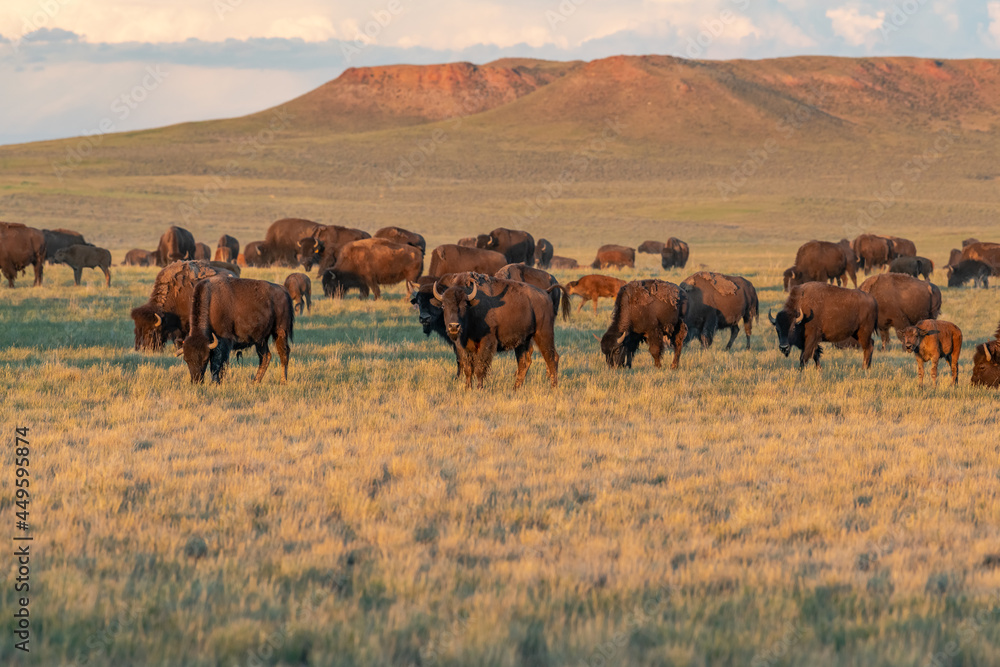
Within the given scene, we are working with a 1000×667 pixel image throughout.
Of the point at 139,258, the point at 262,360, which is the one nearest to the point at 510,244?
the point at 262,360

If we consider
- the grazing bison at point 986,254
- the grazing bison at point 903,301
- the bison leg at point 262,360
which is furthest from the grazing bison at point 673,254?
the bison leg at point 262,360

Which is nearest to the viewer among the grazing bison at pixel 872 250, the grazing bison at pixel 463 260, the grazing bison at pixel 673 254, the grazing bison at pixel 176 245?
the grazing bison at pixel 463 260

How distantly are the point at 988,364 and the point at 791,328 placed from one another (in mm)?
2607

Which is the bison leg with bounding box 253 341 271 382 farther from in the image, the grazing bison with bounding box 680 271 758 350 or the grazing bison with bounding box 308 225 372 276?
the grazing bison with bounding box 308 225 372 276

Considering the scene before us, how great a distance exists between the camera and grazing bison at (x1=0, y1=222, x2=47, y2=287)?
906 inches

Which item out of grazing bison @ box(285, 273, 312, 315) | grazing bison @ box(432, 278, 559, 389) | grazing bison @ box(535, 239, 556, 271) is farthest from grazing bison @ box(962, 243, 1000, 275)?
grazing bison @ box(432, 278, 559, 389)

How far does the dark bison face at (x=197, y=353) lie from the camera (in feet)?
37.4

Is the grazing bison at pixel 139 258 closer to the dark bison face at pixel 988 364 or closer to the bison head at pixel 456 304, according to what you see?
the bison head at pixel 456 304

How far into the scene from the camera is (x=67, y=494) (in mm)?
6730

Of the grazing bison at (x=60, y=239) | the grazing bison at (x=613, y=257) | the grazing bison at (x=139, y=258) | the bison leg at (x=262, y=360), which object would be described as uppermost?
the grazing bison at (x=60, y=239)

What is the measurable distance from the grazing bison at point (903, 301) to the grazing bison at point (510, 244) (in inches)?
548

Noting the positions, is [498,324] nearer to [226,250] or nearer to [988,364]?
[988,364]

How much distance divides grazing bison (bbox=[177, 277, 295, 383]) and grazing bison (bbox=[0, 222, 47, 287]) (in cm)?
1366

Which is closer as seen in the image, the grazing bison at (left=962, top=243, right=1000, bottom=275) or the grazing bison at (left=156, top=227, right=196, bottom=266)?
the grazing bison at (left=156, top=227, right=196, bottom=266)
